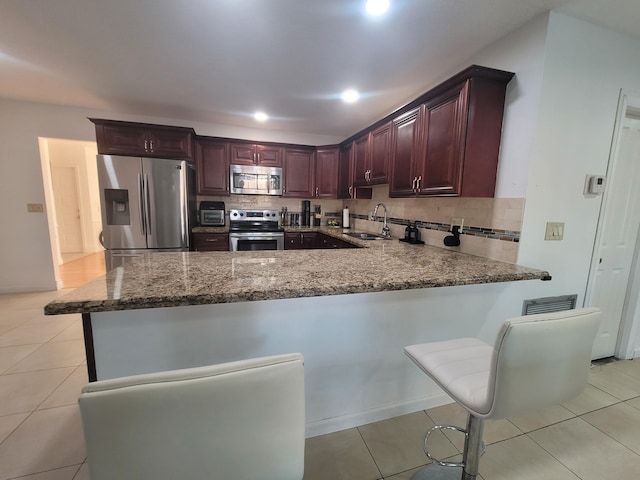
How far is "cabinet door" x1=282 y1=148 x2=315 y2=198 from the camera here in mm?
4148

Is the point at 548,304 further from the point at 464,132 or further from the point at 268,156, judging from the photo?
the point at 268,156

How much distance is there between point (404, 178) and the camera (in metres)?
2.44

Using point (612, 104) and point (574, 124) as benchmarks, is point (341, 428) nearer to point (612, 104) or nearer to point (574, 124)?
point (574, 124)

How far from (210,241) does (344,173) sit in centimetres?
213

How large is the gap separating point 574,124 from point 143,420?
2552 mm

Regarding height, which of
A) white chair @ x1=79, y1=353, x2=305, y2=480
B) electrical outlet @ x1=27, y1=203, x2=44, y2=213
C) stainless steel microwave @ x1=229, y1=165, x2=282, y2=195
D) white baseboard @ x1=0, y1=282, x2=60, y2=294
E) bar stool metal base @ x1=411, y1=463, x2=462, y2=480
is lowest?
bar stool metal base @ x1=411, y1=463, x2=462, y2=480

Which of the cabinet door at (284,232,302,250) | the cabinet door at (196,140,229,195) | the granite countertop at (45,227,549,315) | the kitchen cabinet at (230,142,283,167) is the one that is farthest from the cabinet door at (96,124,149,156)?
the granite countertop at (45,227,549,315)

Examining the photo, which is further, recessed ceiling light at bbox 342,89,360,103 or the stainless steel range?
the stainless steel range

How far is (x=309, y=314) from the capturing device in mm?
1414

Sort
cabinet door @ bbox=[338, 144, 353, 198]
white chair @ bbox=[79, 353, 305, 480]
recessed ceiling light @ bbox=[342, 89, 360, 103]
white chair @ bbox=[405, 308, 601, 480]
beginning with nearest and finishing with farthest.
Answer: white chair @ bbox=[79, 353, 305, 480], white chair @ bbox=[405, 308, 601, 480], recessed ceiling light @ bbox=[342, 89, 360, 103], cabinet door @ bbox=[338, 144, 353, 198]

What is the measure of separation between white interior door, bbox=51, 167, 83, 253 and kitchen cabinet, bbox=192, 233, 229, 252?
4.75 metres

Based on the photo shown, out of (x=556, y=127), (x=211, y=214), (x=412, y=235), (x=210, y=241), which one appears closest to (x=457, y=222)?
(x=412, y=235)

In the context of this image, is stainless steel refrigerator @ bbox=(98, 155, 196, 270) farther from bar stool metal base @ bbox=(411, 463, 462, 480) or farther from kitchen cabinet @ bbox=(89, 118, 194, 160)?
bar stool metal base @ bbox=(411, 463, 462, 480)

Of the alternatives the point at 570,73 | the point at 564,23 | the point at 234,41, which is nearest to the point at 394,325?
the point at 570,73
